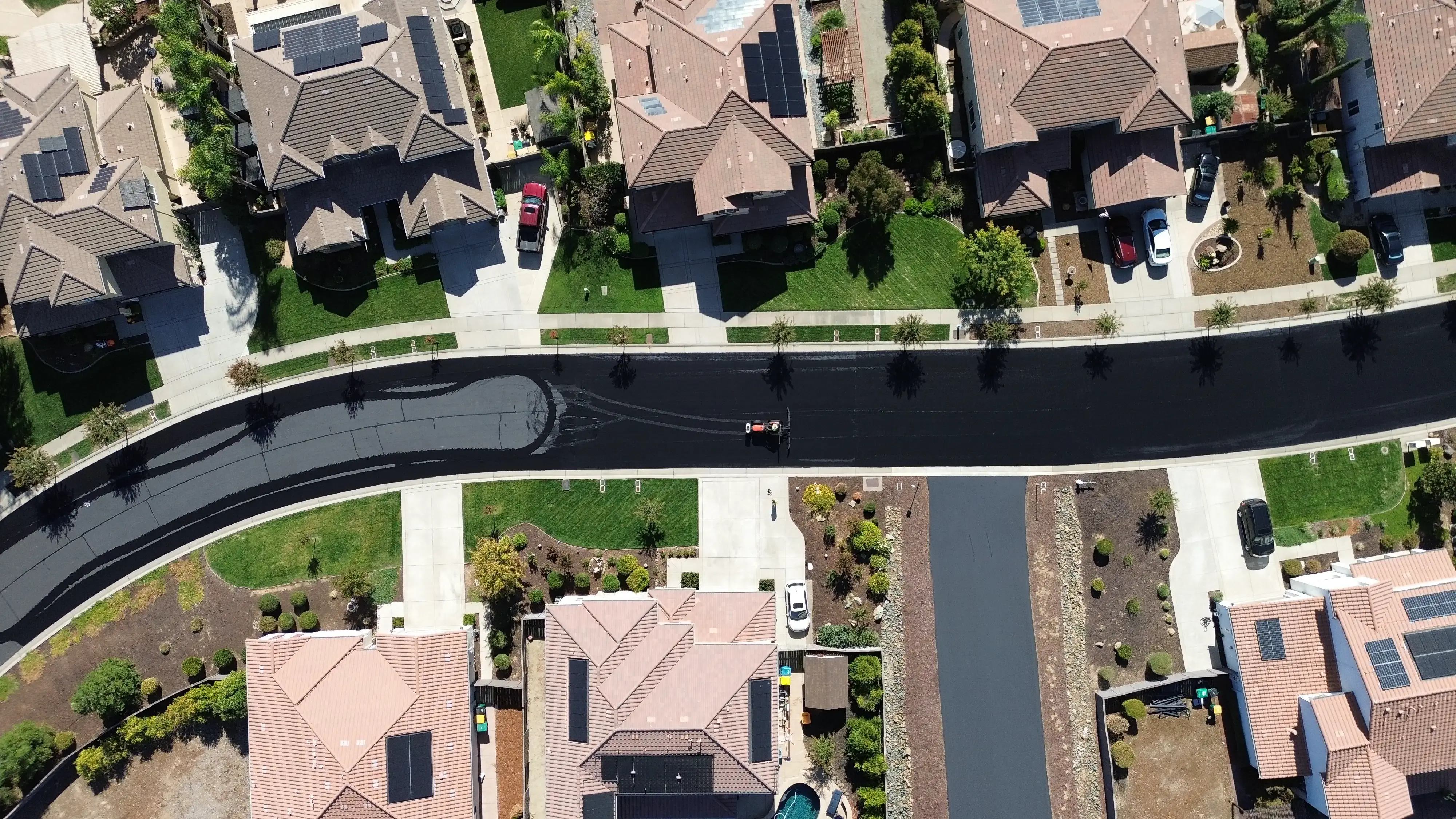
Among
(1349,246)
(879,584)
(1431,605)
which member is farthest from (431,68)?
(1431,605)

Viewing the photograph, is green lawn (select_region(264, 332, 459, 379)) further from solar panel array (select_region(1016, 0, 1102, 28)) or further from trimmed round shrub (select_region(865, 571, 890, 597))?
solar panel array (select_region(1016, 0, 1102, 28))

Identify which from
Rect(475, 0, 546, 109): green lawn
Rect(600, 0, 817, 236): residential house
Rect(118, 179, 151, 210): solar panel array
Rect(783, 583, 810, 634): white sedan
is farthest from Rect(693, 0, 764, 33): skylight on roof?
Rect(118, 179, 151, 210): solar panel array

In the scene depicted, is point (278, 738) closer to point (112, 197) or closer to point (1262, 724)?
point (112, 197)

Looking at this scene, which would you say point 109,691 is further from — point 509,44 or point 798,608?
point 509,44

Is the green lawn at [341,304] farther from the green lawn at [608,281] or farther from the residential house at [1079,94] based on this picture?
the residential house at [1079,94]

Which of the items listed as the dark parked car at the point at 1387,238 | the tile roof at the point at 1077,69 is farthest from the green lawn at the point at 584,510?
the dark parked car at the point at 1387,238

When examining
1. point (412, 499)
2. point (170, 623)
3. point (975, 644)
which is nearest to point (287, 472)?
point (412, 499)

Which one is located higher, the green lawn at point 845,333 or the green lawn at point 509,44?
the green lawn at point 509,44
